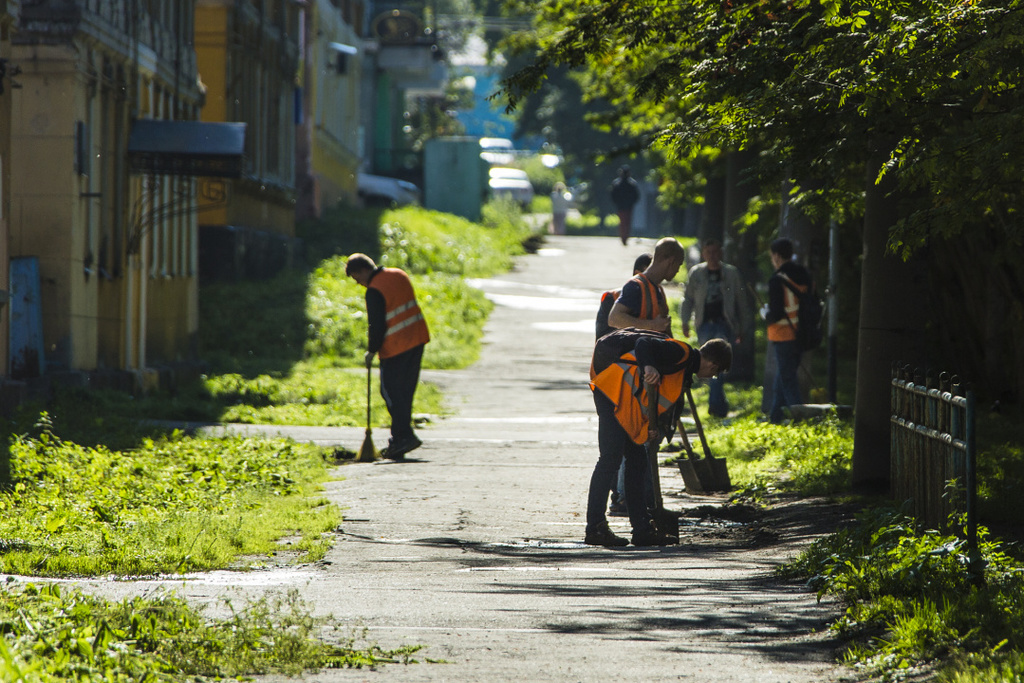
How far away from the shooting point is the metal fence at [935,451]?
6.97 m

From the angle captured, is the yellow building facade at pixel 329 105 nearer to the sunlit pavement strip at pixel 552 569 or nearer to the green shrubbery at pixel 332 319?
the green shrubbery at pixel 332 319

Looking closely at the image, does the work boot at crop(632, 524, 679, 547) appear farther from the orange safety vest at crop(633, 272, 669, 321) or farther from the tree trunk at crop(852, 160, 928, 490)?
the tree trunk at crop(852, 160, 928, 490)

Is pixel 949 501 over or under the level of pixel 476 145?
under

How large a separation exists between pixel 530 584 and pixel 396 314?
6.31 m

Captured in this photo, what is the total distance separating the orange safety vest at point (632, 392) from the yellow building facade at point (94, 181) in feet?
26.2

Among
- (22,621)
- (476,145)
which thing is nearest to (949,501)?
(22,621)

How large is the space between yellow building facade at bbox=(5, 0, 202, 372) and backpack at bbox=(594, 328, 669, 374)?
7.88 metres

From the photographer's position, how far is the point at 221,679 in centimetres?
526

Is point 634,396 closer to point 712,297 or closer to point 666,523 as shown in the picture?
point 666,523

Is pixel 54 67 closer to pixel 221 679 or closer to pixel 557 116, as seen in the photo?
pixel 221 679

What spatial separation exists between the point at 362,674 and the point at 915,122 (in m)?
5.90

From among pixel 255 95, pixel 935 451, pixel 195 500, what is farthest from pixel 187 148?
pixel 935 451

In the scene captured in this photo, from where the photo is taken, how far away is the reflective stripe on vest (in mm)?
8695

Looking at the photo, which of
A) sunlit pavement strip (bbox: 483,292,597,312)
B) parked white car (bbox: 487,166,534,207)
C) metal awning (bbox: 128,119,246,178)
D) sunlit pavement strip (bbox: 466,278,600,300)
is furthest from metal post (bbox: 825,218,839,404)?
parked white car (bbox: 487,166,534,207)
